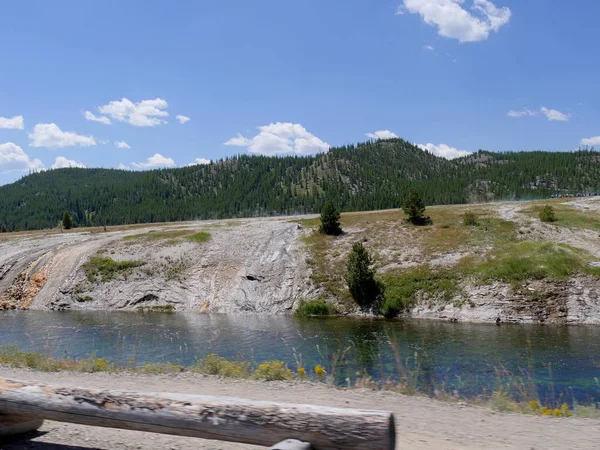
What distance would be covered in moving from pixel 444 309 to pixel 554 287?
1029 centimetres

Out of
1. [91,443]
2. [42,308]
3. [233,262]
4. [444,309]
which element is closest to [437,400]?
[91,443]

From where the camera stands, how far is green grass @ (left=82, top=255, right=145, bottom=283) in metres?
57.7

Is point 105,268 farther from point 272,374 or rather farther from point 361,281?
point 272,374

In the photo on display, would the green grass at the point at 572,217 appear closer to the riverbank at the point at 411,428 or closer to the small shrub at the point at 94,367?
the riverbank at the point at 411,428

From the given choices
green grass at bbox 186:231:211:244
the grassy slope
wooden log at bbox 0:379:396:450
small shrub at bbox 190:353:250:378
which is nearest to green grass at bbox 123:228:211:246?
green grass at bbox 186:231:211:244

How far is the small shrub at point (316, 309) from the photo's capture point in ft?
158

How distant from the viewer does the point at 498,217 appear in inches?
2544

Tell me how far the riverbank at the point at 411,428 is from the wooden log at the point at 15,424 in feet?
0.69

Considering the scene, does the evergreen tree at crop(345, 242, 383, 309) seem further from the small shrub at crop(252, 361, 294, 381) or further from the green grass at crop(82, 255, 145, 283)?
the small shrub at crop(252, 361, 294, 381)

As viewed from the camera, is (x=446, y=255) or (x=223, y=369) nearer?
(x=223, y=369)

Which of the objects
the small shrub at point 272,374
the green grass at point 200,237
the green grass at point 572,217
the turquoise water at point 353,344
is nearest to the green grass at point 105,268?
the green grass at point 200,237

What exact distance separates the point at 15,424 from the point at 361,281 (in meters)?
40.9

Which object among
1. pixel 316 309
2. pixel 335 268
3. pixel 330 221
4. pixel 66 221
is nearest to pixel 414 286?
pixel 335 268

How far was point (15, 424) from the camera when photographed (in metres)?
8.92
